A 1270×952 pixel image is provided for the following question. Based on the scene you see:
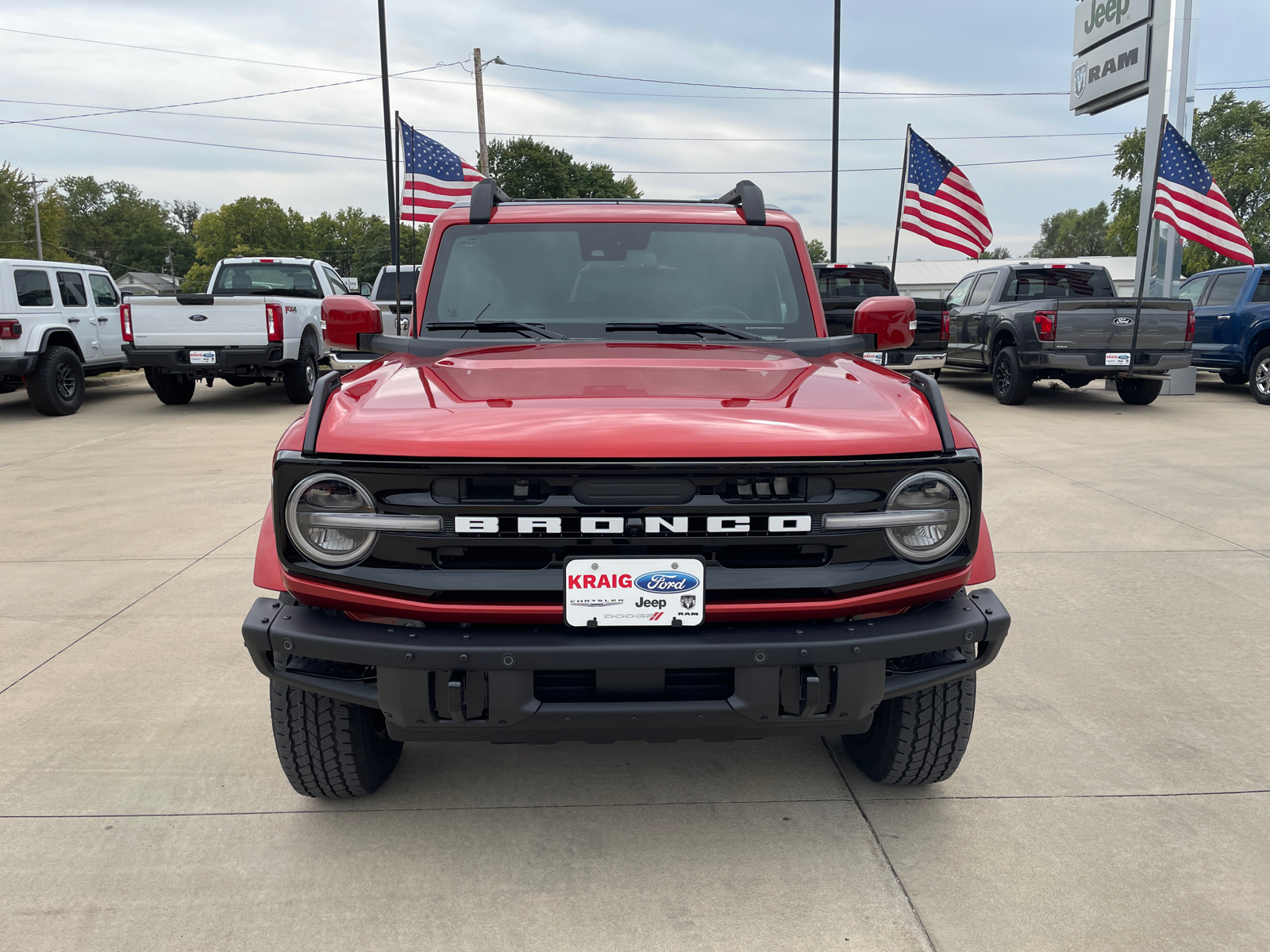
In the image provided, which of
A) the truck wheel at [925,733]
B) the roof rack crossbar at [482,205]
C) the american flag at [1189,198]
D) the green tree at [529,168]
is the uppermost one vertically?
the green tree at [529,168]

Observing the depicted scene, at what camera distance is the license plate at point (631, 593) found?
228 cm

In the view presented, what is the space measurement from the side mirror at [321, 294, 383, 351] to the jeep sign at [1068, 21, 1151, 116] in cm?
1766

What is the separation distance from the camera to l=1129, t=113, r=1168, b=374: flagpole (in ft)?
38.4

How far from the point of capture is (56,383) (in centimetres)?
1248

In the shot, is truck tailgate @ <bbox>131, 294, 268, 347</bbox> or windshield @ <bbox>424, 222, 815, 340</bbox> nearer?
windshield @ <bbox>424, 222, 815, 340</bbox>

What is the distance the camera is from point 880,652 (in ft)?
7.51

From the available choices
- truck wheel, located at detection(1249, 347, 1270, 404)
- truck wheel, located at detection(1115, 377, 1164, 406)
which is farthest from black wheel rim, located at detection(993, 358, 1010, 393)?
truck wheel, located at detection(1249, 347, 1270, 404)

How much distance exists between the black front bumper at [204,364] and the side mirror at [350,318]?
9.39m

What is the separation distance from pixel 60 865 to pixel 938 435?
8.52 ft

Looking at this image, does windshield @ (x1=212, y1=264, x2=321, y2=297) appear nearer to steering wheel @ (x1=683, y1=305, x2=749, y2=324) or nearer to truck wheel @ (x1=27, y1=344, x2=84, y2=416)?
truck wheel @ (x1=27, y1=344, x2=84, y2=416)

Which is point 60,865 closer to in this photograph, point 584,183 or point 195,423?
point 195,423

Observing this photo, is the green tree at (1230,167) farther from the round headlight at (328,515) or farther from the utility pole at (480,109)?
the round headlight at (328,515)

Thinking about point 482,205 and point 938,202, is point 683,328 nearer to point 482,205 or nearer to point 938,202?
point 482,205

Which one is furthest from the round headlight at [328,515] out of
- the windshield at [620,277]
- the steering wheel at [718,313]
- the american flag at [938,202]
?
the american flag at [938,202]
